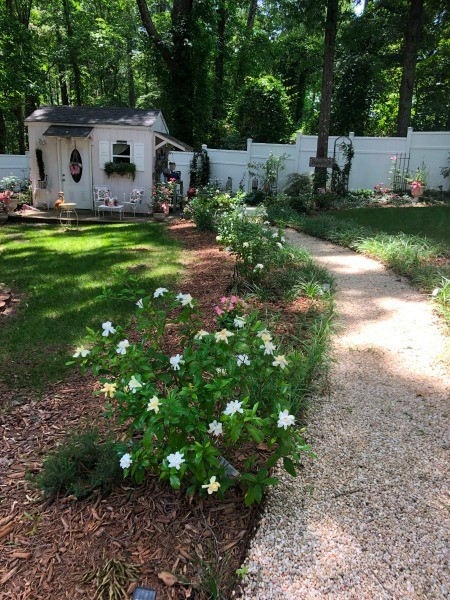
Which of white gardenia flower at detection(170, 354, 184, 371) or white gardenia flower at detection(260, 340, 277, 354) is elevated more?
white gardenia flower at detection(260, 340, 277, 354)

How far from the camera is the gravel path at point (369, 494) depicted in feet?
6.18

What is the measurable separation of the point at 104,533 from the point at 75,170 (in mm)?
11998

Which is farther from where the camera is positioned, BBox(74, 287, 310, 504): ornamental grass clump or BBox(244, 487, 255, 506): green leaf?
BBox(244, 487, 255, 506): green leaf

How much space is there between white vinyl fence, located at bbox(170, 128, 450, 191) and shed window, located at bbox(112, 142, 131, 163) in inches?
107

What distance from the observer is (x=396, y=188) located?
1401 cm

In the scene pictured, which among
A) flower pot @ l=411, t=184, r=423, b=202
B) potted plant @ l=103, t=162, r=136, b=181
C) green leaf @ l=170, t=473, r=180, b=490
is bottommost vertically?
green leaf @ l=170, t=473, r=180, b=490

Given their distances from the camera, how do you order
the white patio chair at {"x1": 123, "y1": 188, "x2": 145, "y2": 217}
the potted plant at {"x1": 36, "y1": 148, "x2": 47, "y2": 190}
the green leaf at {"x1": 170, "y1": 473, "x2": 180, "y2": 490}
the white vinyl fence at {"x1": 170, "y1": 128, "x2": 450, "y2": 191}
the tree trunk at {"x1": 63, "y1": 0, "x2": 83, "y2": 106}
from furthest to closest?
1. the tree trunk at {"x1": 63, "y1": 0, "x2": 83, "y2": 106}
2. the white vinyl fence at {"x1": 170, "y1": 128, "x2": 450, "y2": 191}
3. the potted plant at {"x1": 36, "y1": 148, "x2": 47, "y2": 190}
4. the white patio chair at {"x1": 123, "y1": 188, "x2": 145, "y2": 217}
5. the green leaf at {"x1": 170, "y1": 473, "x2": 180, "y2": 490}

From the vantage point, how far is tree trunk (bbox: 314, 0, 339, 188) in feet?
38.9

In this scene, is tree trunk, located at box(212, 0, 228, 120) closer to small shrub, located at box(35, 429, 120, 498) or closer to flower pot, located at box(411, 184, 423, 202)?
flower pot, located at box(411, 184, 423, 202)

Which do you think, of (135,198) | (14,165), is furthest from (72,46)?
(135,198)

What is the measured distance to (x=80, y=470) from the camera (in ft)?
7.81

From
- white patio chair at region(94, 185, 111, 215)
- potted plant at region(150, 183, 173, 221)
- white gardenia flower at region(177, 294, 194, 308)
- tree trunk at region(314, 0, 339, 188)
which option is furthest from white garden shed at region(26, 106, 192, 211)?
white gardenia flower at region(177, 294, 194, 308)

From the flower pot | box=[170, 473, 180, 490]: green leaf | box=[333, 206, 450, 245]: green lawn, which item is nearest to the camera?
box=[170, 473, 180, 490]: green leaf

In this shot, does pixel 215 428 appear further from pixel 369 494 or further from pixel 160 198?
pixel 160 198
